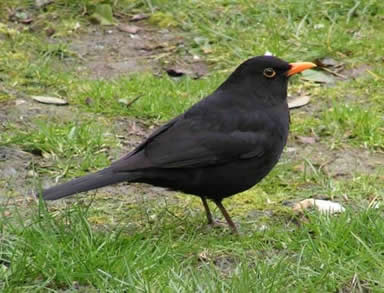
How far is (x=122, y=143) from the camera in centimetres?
663

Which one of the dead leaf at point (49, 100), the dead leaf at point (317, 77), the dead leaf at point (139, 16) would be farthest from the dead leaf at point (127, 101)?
the dead leaf at point (139, 16)

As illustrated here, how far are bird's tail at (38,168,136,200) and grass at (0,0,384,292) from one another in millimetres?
94

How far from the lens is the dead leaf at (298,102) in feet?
24.0

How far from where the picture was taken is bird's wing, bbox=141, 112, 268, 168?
5.29 metres

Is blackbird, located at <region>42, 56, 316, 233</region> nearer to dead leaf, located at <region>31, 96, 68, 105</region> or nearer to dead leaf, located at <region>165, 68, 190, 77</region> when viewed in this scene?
dead leaf, located at <region>31, 96, 68, 105</region>

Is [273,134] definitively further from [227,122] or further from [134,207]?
[134,207]

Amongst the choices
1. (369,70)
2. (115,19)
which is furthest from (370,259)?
(115,19)

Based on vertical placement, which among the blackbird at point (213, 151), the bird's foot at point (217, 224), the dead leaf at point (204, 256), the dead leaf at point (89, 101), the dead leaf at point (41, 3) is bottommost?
the dead leaf at point (41, 3)

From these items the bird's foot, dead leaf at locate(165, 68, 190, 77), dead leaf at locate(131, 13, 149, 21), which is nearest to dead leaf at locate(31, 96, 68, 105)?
dead leaf at locate(165, 68, 190, 77)

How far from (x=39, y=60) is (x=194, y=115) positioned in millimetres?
2676

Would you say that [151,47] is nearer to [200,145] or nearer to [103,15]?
[103,15]

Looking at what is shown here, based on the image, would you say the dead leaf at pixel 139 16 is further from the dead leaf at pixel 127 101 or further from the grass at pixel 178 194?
the dead leaf at pixel 127 101

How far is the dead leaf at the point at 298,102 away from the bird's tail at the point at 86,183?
7.82 ft

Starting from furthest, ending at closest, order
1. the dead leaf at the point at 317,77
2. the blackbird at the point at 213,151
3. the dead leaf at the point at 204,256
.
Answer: the dead leaf at the point at 317,77
the blackbird at the point at 213,151
the dead leaf at the point at 204,256
